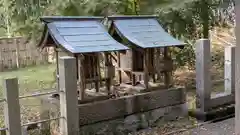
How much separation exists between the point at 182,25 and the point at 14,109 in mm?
3905

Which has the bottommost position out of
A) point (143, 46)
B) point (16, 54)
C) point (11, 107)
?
point (11, 107)

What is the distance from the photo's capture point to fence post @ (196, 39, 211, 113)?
201 inches

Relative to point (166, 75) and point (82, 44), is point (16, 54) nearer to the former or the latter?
point (166, 75)

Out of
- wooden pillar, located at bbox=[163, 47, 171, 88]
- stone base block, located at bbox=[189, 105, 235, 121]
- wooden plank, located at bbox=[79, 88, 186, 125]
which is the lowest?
stone base block, located at bbox=[189, 105, 235, 121]

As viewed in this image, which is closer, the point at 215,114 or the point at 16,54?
the point at 215,114

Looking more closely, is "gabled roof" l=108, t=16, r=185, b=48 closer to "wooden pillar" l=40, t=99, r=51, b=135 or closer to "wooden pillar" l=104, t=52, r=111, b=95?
"wooden pillar" l=104, t=52, r=111, b=95

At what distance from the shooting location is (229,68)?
5543mm

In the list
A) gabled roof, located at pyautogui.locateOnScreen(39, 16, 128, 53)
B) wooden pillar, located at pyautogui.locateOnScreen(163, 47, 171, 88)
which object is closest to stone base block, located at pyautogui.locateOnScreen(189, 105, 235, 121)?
wooden pillar, located at pyautogui.locateOnScreen(163, 47, 171, 88)

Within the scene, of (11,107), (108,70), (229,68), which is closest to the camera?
(11,107)

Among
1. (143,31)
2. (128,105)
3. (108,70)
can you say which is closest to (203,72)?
(143,31)

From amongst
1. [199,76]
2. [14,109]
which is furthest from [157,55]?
[14,109]

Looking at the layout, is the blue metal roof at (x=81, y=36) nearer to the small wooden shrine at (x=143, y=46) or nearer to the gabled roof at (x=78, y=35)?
the gabled roof at (x=78, y=35)

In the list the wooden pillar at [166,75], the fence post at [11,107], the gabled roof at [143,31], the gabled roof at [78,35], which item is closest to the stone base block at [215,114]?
the wooden pillar at [166,75]

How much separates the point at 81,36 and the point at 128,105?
1.14 metres
